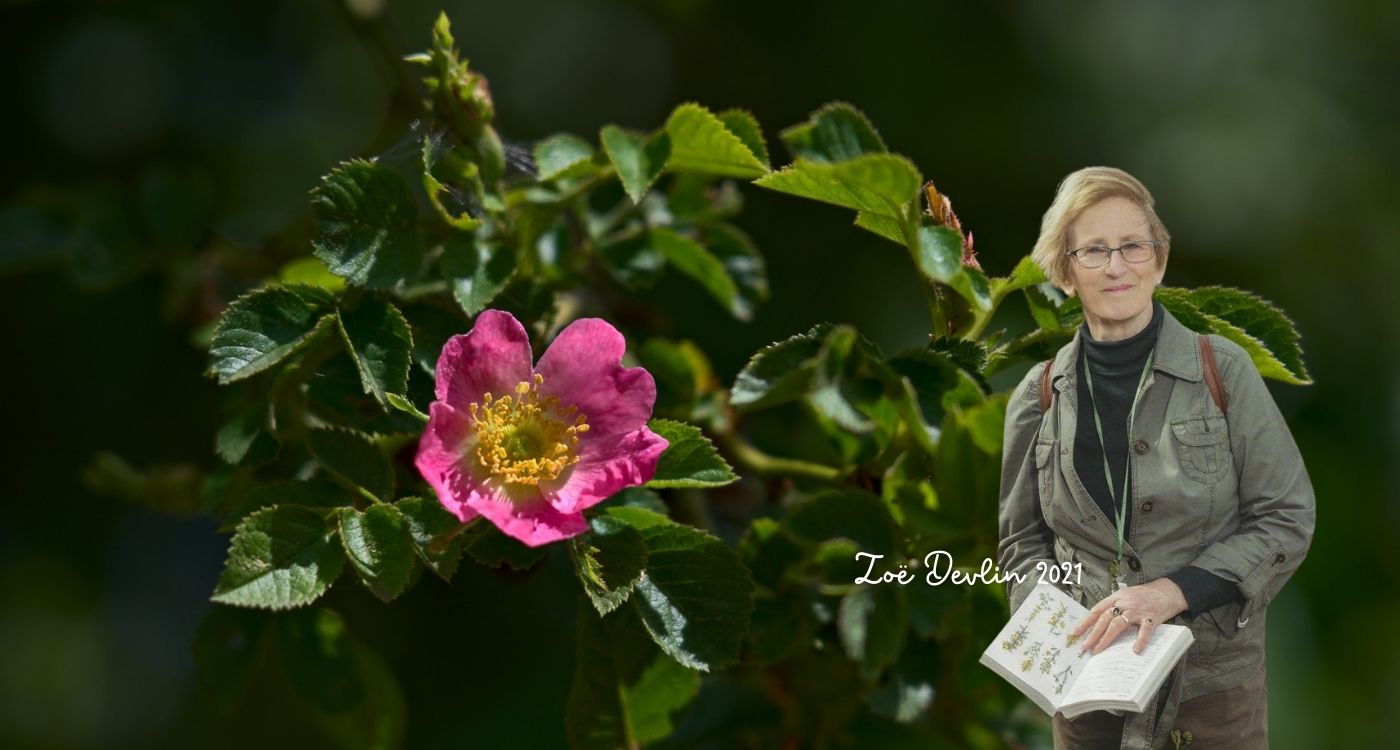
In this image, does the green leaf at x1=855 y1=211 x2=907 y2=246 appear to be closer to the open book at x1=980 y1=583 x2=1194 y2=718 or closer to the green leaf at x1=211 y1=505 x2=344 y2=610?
the open book at x1=980 y1=583 x2=1194 y2=718

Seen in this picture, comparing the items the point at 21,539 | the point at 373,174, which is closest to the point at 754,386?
the point at 373,174

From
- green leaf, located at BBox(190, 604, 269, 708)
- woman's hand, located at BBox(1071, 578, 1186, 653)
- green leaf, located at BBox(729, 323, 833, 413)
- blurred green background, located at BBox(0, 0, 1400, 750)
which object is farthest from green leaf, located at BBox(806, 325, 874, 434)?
blurred green background, located at BBox(0, 0, 1400, 750)

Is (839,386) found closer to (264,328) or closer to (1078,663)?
(1078,663)

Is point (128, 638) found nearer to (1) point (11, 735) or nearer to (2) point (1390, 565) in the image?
(1) point (11, 735)

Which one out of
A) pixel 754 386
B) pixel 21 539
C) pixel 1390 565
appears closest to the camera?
pixel 754 386

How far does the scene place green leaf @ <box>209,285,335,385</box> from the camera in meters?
0.79

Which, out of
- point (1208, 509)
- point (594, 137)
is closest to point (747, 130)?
point (1208, 509)

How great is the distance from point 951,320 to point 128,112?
1502mm

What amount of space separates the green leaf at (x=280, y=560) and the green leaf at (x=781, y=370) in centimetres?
26

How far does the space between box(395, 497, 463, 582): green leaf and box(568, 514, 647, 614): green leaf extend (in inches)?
2.7

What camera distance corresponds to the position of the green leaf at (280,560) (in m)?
0.74

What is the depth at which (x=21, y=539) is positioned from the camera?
1.79 meters

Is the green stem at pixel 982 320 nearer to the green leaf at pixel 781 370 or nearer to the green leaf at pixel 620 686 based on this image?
the green leaf at pixel 781 370

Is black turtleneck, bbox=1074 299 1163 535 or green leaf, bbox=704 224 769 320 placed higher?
black turtleneck, bbox=1074 299 1163 535
